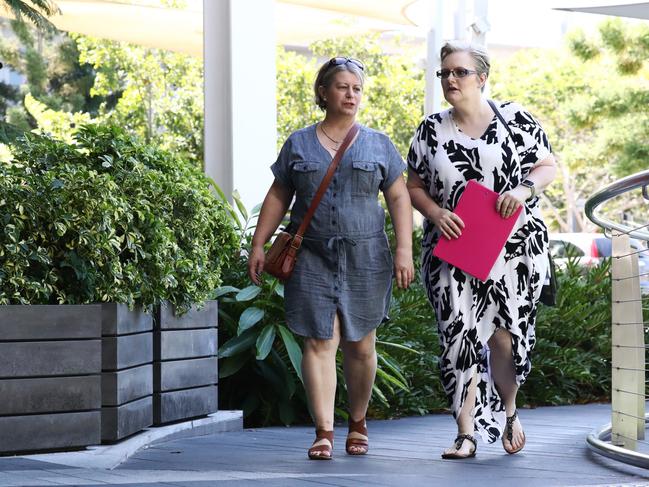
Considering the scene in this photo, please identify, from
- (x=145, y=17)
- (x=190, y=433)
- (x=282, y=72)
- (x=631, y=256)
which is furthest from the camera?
(x=282, y=72)

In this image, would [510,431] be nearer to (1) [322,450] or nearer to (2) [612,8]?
(1) [322,450]

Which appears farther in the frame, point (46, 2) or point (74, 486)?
point (46, 2)

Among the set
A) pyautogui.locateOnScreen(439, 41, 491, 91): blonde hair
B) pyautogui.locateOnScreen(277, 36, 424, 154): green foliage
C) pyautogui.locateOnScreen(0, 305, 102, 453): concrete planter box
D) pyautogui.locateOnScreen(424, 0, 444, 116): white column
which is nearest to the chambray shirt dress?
pyautogui.locateOnScreen(439, 41, 491, 91): blonde hair

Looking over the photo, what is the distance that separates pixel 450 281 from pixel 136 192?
5.34ft

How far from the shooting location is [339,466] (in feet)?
17.5

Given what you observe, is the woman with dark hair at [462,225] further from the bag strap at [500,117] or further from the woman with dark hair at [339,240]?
the woman with dark hair at [339,240]

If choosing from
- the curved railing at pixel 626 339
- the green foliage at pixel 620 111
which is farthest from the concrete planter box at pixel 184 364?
the green foliage at pixel 620 111

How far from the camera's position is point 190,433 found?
6613mm

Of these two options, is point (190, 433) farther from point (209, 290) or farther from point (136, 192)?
point (136, 192)

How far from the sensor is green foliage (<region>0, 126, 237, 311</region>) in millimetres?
5699

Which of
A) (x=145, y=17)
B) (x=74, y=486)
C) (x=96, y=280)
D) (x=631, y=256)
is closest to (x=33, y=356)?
(x=96, y=280)

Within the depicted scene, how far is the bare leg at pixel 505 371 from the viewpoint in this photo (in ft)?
19.4

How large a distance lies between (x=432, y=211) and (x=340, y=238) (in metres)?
0.43

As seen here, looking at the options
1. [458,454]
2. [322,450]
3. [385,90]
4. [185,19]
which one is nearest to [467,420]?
[458,454]
